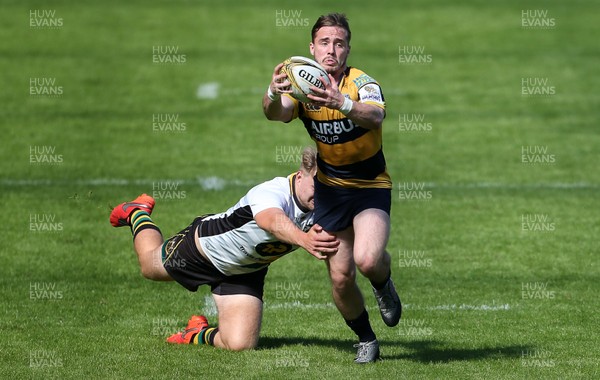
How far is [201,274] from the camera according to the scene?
9.48m

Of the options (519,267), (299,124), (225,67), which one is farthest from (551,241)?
(225,67)

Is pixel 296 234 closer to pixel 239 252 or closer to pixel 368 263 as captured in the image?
pixel 368 263

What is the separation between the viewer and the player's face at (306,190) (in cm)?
892

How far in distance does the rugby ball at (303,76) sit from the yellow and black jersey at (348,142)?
498 millimetres

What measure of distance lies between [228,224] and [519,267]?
4.18 m

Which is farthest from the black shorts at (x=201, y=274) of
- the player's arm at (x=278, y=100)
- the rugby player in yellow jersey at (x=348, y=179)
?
the player's arm at (x=278, y=100)

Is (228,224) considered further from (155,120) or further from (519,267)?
(155,120)

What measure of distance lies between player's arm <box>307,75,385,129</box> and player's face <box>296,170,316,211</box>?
100cm

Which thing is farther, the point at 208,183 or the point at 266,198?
the point at 208,183

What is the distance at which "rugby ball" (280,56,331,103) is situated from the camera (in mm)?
7758

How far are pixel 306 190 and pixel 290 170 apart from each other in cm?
841

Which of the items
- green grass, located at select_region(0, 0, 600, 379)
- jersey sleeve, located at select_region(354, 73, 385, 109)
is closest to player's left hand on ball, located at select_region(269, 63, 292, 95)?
jersey sleeve, located at select_region(354, 73, 385, 109)

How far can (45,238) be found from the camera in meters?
13.1

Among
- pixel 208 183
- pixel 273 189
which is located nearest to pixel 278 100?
pixel 273 189
